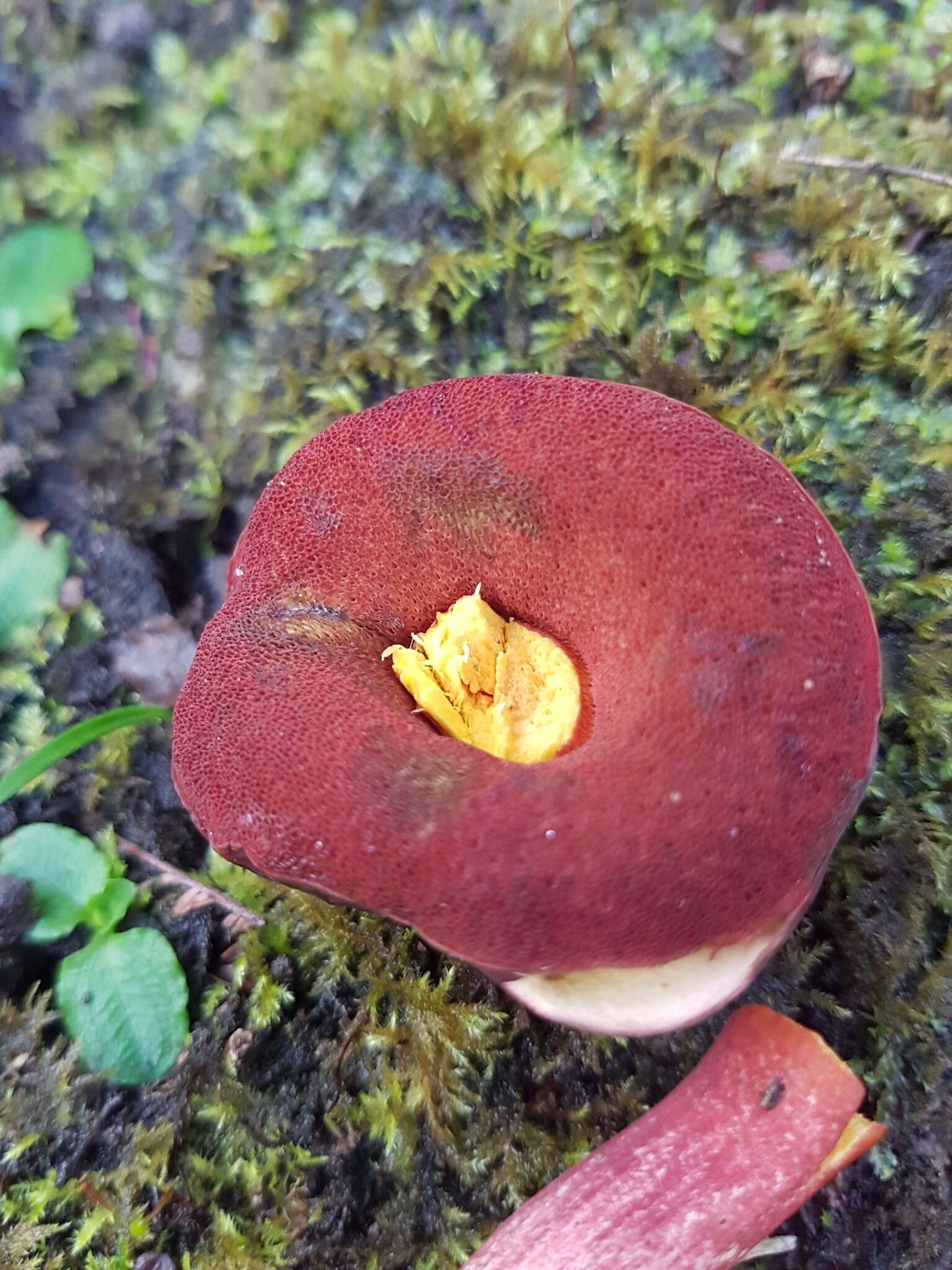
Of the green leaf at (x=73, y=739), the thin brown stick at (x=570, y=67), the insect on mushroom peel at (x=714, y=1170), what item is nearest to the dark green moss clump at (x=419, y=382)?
the thin brown stick at (x=570, y=67)

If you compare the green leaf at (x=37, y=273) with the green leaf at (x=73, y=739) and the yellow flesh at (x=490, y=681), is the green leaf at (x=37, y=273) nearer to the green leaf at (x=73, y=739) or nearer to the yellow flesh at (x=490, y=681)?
the green leaf at (x=73, y=739)

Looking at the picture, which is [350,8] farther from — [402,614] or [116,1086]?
[116,1086]

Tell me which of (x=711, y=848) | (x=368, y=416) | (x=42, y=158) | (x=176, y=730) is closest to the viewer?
(x=711, y=848)

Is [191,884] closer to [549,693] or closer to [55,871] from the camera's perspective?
[55,871]

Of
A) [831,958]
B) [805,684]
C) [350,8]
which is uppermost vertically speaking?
[350,8]

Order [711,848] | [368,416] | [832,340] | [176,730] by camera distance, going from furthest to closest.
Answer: [832,340], [368,416], [176,730], [711,848]

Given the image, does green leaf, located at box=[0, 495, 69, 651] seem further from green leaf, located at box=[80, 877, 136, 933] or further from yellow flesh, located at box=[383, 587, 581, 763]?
yellow flesh, located at box=[383, 587, 581, 763]

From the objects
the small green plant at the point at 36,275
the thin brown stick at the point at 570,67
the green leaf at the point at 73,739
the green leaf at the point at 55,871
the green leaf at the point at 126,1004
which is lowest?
the green leaf at the point at 126,1004

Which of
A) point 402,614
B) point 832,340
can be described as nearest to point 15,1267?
point 402,614

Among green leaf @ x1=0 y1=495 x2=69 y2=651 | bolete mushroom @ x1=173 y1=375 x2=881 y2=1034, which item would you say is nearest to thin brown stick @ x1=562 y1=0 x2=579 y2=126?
bolete mushroom @ x1=173 y1=375 x2=881 y2=1034
